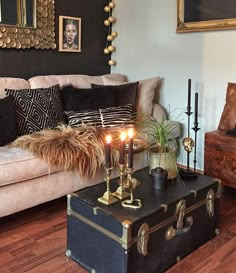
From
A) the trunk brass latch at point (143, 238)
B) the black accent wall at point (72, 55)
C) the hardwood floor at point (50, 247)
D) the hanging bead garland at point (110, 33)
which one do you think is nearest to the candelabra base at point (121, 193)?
the trunk brass latch at point (143, 238)

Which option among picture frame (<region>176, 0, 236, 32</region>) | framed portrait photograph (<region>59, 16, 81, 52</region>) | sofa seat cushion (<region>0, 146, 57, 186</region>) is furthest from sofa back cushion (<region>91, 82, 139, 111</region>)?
sofa seat cushion (<region>0, 146, 57, 186</region>)

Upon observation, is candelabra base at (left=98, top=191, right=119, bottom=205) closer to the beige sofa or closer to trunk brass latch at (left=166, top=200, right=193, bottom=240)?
trunk brass latch at (left=166, top=200, right=193, bottom=240)

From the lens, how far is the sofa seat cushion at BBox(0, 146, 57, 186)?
194 centimetres

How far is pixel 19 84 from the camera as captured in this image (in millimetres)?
2693

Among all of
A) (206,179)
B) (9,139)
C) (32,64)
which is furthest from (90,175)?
(32,64)

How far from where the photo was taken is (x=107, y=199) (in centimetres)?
165

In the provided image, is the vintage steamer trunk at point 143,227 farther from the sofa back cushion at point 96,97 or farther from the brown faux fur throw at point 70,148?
the sofa back cushion at point 96,97

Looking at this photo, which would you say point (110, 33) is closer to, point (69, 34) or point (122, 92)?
point (69, 34)

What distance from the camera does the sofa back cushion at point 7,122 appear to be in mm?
2266

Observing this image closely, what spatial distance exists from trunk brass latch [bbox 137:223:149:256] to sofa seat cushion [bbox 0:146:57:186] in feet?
2.77

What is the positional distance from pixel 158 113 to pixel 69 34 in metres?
1.18

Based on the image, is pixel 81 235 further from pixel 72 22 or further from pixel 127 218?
pixel 72 22

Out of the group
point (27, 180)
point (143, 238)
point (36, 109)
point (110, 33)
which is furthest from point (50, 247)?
point (110, 33)

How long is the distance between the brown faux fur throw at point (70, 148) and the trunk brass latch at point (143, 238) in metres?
0.80
